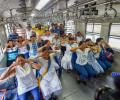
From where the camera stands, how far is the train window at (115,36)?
15.2 feet

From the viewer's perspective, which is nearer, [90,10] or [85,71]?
[85,71]

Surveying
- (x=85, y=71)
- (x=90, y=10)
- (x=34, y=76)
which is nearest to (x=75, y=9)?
(x=90, y=10)

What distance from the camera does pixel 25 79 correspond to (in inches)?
89.8

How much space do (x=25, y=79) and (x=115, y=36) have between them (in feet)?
11.8

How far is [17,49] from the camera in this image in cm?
444

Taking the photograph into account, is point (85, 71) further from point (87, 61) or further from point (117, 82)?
point (117, 82)

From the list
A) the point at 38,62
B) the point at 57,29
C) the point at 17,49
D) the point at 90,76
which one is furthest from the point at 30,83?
the point at 57,29

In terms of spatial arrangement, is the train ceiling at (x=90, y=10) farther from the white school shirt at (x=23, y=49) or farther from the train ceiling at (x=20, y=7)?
the white school shirt at (x=23, y=49)

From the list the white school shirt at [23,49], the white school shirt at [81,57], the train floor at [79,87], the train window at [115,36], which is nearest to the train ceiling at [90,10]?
the train window at [115,36]

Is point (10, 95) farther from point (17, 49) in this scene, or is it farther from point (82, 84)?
point (17, 49)

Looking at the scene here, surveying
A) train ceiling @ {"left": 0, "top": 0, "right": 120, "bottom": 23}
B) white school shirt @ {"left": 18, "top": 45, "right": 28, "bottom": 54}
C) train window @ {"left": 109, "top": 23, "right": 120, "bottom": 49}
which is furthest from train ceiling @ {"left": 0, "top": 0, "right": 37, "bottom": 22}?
train window @ {"left": 109, "top": 23, "right": 120, "bottom": 49}

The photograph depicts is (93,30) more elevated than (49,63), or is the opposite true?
(93,30)

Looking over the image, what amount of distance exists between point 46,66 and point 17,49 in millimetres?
2248

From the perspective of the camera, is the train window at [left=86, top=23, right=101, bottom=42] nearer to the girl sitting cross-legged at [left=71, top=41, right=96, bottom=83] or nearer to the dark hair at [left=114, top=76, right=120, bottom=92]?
the girl sitting cross-legged at [left=71, top=41, right=96, bottom=83]
